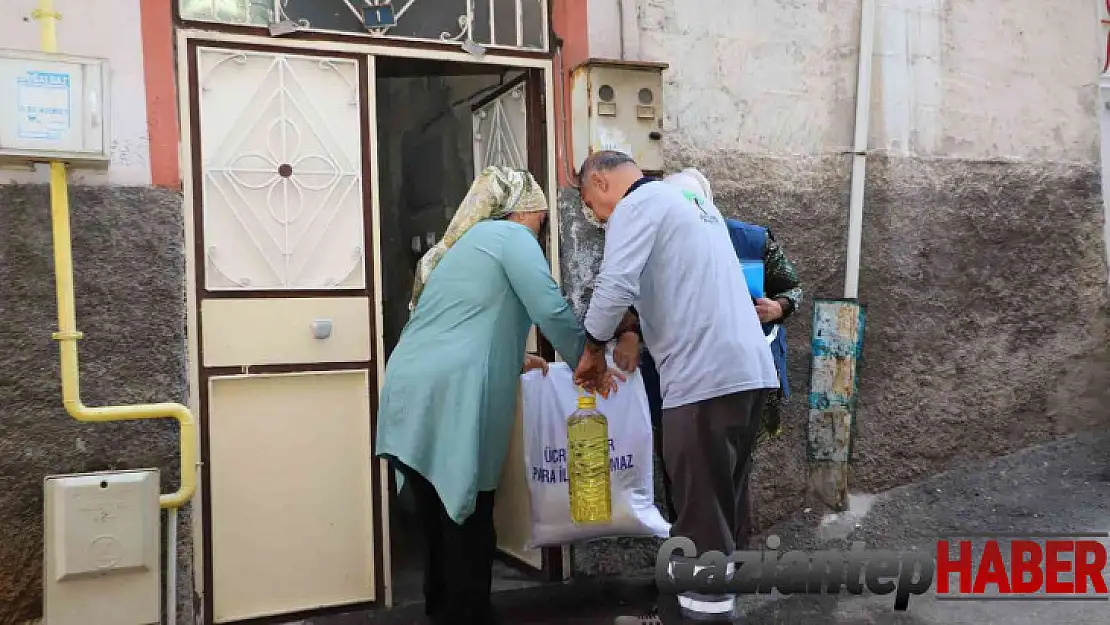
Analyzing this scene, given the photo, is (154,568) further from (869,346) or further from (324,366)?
(869,346)

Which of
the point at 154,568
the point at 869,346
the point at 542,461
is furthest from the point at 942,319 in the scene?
the point at 154,568

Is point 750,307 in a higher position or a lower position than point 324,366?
higher

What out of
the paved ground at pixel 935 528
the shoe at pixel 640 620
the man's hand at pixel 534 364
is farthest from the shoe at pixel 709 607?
the man's hand at pixel 534 364

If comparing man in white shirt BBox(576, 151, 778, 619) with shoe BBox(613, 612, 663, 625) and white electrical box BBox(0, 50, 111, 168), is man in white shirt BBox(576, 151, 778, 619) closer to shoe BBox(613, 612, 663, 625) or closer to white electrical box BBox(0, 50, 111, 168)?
shoe BBox(613, 612, 663, 625)

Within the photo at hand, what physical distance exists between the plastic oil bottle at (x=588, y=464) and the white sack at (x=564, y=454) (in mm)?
42

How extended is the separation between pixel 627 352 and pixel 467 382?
69 centimetres

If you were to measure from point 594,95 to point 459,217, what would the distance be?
1013 mm

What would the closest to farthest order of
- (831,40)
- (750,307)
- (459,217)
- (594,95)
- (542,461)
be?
(750,307) → (459,217) → (542,461) → (594,95) → (831,40)

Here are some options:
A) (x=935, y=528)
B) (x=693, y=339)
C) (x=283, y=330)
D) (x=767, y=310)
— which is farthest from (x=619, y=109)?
(x=935, y=528)

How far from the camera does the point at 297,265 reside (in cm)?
361

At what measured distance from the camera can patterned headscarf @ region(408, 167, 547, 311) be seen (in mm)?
3258

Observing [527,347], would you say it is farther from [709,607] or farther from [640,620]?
[709,607]

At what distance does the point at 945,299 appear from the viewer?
469 cm

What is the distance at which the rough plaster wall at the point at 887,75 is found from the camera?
13.9ft
